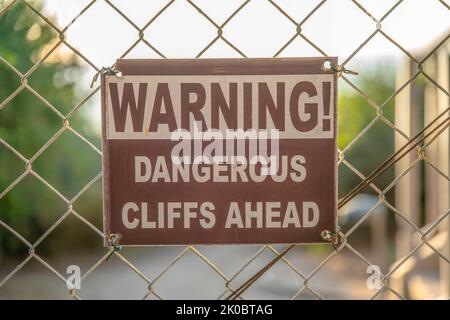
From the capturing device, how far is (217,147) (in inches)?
38.2

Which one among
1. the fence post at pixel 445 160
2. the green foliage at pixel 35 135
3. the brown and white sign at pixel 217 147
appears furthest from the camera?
the green foliage at pixel 35 135

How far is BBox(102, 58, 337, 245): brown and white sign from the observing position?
971 mm

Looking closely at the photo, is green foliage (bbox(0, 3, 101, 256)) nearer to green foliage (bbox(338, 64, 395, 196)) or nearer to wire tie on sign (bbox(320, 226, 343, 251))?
wire tie on sign (bbox(320, 226, 343, 251))

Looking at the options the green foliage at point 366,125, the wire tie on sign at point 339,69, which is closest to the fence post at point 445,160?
the wire tie on sign at point 339,69

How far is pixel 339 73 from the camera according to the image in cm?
101

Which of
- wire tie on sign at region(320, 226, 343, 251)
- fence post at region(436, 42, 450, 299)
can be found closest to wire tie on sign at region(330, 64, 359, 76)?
wire tie on sign at region(320, 226, 343, 251)

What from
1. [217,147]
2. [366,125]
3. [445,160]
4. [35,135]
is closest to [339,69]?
[217,147]

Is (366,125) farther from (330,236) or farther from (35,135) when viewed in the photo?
(330,236)

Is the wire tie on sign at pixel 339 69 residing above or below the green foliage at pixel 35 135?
below

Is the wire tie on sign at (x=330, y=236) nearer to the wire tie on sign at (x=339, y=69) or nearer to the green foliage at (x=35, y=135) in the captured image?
the wire tie on sign at (x=339, y=69)

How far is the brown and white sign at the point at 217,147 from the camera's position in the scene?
3.19 ft
